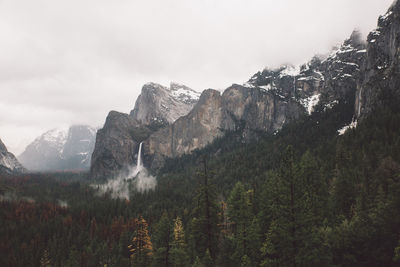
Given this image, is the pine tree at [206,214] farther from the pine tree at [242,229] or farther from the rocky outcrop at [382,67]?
the rocky outcrop at [382,67]

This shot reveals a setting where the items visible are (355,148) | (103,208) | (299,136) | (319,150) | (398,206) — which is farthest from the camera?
(299,136)

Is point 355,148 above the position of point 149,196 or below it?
above

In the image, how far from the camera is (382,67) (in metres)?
125

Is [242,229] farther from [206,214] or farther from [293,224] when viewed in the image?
[293,224]

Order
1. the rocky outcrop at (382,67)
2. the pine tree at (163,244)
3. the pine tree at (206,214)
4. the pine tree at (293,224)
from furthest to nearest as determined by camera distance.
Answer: the rocky outcrop at (382,67) < the pine tree at (163,244) < the pine tree at (206,214) < the pine tree at (293,224)

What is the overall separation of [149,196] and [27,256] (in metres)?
64.0

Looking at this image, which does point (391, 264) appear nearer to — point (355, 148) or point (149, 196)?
point (355, 148)

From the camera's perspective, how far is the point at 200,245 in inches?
1174

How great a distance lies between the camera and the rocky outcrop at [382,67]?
114m

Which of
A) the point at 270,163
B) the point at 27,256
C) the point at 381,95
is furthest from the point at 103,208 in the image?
the point at 381,95

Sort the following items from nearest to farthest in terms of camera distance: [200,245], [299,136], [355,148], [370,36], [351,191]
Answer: [200,245] → [351,191] → [355,148] → [370,36] → [299,136]

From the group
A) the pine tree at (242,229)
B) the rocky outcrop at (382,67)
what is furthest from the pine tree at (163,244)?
the rocky outcrop at (382,67)

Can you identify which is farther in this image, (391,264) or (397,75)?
(397,75)

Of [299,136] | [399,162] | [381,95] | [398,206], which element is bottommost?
[398,206]
